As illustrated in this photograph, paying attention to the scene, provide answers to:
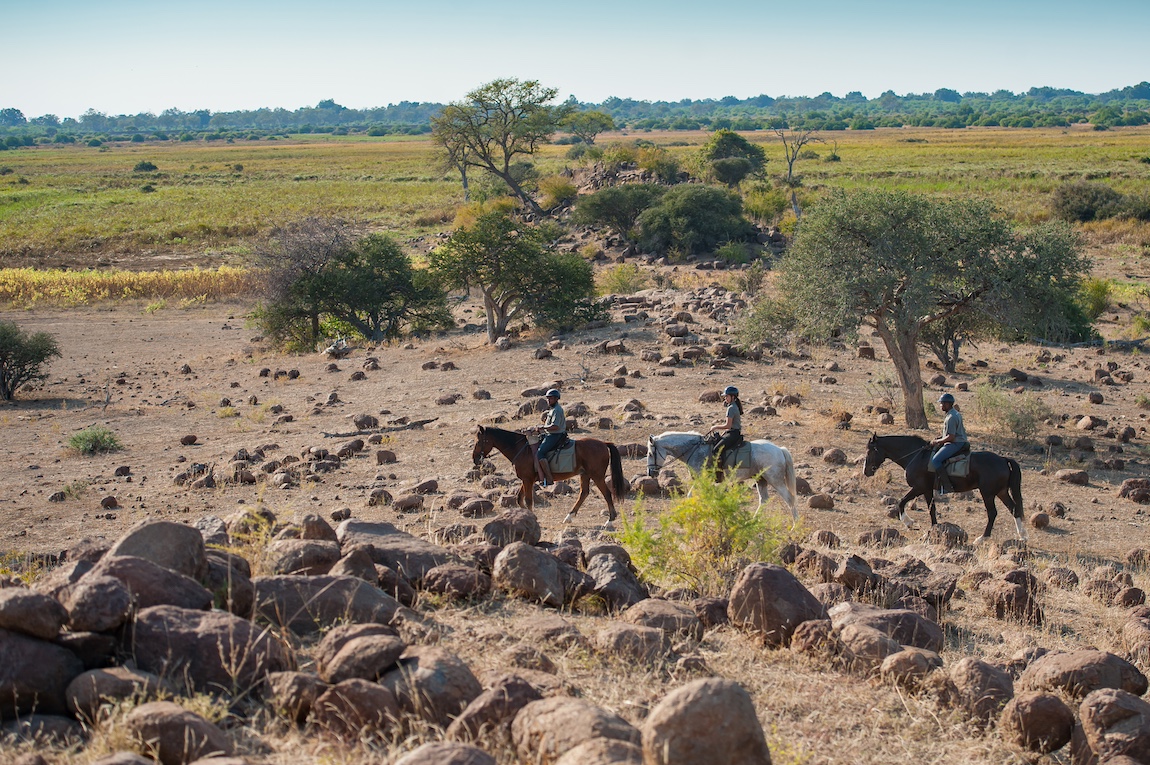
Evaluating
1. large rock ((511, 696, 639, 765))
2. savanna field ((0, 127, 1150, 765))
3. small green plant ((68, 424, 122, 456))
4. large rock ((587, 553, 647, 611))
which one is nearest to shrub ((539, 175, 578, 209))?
savanna field ((0, 127, 1150, 765))

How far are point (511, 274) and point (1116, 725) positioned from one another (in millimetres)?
21323

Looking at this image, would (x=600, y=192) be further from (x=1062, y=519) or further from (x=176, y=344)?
(x=1062, y=519)

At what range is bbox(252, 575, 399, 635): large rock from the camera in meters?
5.74

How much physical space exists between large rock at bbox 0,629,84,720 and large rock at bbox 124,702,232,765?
Result: 2.29 feet

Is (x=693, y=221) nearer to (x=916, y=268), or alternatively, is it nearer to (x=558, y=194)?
(x=558, y=194)

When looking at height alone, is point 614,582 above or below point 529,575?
below

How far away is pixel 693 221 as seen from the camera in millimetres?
39312

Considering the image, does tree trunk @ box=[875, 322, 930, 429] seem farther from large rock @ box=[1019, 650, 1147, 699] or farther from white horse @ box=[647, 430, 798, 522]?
large rock @ box=[1019, 650, 1147, 699]

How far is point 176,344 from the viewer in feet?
96.0

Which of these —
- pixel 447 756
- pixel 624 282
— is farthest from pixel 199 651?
pixel 624 282

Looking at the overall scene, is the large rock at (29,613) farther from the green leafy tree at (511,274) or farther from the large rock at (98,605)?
the green leafy tree at (511,274)

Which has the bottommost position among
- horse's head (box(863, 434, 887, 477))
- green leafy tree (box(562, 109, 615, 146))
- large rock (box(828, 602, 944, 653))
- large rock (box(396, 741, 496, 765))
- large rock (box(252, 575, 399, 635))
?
horse's head (box(863, 434, 887, 477))

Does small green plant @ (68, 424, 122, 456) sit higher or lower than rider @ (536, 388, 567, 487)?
lower

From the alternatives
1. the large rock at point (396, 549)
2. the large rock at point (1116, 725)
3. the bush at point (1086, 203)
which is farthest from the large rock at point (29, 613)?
the bush at point (1086, 203)
